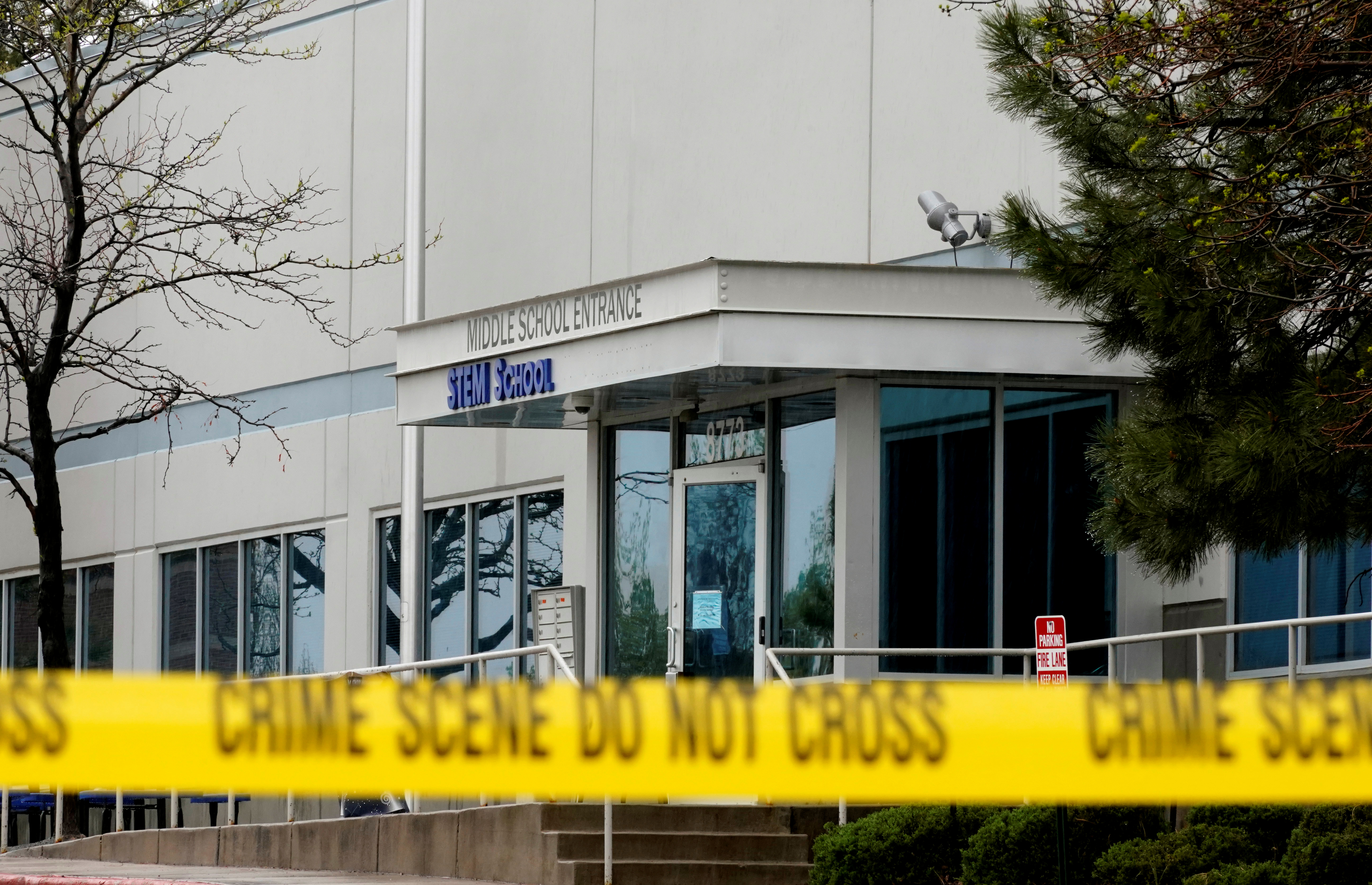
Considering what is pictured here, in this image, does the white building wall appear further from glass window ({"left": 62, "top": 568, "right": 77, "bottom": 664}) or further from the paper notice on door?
the paper notice on door

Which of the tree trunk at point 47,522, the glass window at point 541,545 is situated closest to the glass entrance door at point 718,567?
the glass window at point 541,545

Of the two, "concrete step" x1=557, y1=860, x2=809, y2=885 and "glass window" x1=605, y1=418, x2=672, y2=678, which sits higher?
"glass window" x1=605, y1=418, x2=672, y2=678

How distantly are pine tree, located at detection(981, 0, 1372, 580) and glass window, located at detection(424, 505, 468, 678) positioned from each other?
1161 cm

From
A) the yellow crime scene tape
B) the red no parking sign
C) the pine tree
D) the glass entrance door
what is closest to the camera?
the yellow crime scene tape

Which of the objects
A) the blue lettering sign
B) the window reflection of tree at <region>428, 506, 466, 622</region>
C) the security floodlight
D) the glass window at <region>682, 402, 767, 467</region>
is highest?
the security floodlight

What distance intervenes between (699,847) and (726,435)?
4033mm

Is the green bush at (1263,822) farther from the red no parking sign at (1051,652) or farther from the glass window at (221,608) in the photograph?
the glass window at (221,608)

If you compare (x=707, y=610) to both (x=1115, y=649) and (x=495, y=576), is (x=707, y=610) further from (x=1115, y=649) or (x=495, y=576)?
(x=495, y=576)

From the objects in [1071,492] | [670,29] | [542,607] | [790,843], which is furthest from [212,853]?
[670,29]

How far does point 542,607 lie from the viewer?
19047mm

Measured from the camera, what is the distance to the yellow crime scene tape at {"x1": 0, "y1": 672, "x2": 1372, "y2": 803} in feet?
14.8

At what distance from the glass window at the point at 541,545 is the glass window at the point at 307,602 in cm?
340

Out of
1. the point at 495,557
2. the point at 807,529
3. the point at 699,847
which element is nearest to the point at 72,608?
the point at 495,557

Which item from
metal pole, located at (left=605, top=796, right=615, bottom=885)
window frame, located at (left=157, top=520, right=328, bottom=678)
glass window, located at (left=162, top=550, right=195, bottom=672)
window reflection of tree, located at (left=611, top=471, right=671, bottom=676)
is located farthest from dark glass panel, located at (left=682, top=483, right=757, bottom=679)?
glass window, located at (left=162, top=550, right=195, bottom=672)
